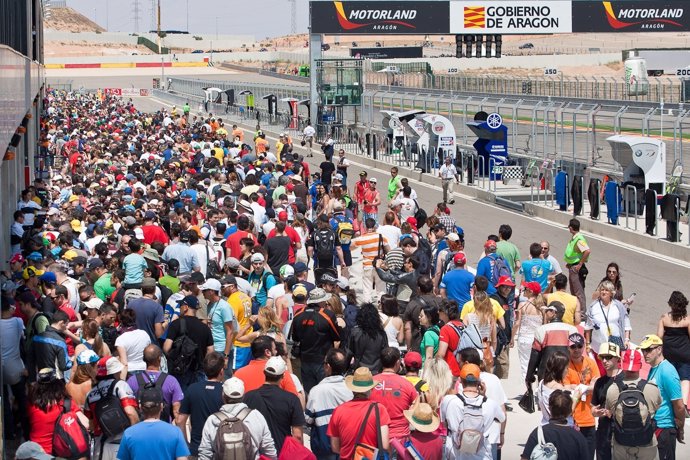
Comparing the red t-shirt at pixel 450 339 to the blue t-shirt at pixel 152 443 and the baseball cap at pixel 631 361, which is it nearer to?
the baseball cap at pixel 631 361

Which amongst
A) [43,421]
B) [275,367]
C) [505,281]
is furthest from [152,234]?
[275,367]

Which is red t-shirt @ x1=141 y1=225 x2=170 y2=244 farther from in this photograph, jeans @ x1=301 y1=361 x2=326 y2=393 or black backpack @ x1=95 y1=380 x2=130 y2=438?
black backpack @ x1=95 y1=380 x2=130 y2=438

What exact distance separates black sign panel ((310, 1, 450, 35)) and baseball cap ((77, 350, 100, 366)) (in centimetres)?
4219

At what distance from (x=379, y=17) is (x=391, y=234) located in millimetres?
36474

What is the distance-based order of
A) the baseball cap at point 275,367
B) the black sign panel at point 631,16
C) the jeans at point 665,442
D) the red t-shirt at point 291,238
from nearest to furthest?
the baseball cap at point 275,367 < the jeans at point 665,442 < the red t-shirt at point 291,238 < the black sign panel at point 631,16

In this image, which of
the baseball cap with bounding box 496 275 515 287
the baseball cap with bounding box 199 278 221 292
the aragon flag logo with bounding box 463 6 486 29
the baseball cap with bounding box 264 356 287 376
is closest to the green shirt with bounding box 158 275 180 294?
the baseball cap with bounding box 199 278 221 292

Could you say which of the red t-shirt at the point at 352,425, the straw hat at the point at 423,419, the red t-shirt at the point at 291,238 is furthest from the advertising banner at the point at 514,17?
the red t-shirt at the point at 352,425

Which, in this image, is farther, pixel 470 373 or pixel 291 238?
pixel 291 238

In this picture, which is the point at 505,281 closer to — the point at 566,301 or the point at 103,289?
the point at 566,301

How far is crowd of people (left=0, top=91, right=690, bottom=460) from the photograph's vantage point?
320 inches

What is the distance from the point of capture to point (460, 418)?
323 inches

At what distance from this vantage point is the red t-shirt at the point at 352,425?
7859 mm

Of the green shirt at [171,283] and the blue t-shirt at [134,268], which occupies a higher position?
the blue t-shirt at [134,268]

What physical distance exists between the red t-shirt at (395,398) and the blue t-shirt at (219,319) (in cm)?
303
